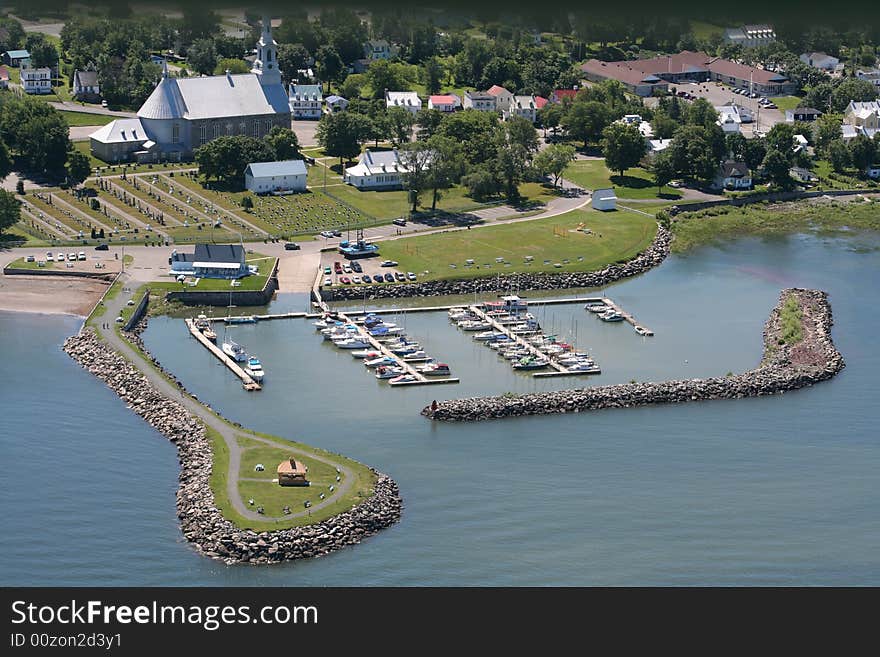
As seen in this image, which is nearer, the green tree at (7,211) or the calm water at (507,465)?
the calm water at (507,465)

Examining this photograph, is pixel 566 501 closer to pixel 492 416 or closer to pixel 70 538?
pixel 492 416

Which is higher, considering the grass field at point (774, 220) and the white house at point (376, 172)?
the white house at point (376, 172)

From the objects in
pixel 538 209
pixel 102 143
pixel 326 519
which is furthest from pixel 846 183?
pixel 326 519

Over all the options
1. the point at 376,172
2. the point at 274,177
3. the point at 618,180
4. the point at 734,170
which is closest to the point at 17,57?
the point at 274,177

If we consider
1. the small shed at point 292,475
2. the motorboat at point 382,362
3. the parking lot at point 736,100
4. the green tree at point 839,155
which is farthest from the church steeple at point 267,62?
the small shed at point 292,475

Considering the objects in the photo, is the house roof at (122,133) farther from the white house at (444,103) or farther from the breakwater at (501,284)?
the breakwater at (501,284)

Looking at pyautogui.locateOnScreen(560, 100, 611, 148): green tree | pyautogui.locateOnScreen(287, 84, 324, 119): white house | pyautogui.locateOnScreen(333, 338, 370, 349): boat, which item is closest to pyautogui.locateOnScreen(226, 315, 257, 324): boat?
pyautogui.locateOnScreen(333, 338, 370, 349): boat

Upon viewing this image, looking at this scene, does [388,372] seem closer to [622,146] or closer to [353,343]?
[353,343]
